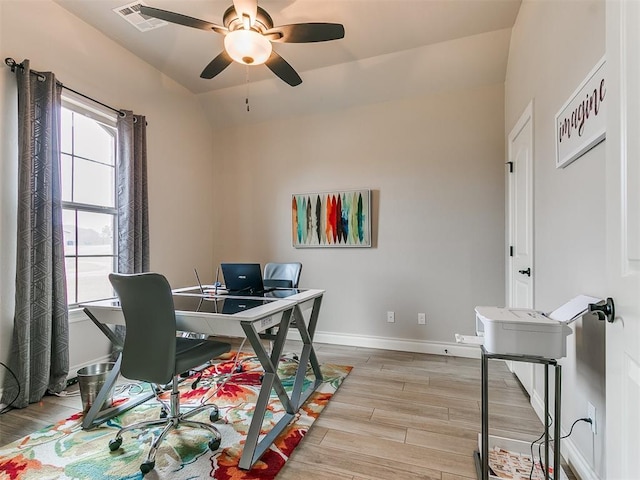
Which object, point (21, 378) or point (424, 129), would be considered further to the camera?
point (424, 129)

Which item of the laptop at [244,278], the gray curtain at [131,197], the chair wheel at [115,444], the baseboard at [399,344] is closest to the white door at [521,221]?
the baseboard at [399,344]

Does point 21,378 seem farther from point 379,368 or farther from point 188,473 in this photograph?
point 379,368

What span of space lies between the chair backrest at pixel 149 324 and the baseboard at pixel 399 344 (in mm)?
2300

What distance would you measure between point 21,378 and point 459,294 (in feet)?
12.0

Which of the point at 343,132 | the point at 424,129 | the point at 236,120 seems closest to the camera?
the point at 424,129

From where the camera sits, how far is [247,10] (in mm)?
1938

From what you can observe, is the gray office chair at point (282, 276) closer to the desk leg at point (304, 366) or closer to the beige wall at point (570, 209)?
the desk leg at point (304, 366)

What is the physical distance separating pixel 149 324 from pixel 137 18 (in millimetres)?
2615

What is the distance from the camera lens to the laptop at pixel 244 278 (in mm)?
2363

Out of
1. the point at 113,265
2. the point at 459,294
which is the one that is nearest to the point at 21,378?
the point at 113,265

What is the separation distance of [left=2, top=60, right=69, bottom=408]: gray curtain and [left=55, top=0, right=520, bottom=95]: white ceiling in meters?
0.91

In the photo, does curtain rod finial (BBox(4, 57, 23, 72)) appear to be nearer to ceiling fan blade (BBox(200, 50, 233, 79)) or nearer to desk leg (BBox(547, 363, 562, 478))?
ceiling fan blade (BBox(200, 50, 233, 79))

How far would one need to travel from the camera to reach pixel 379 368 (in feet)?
9.61

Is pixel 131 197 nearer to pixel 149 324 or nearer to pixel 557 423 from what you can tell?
pixel 149 324
